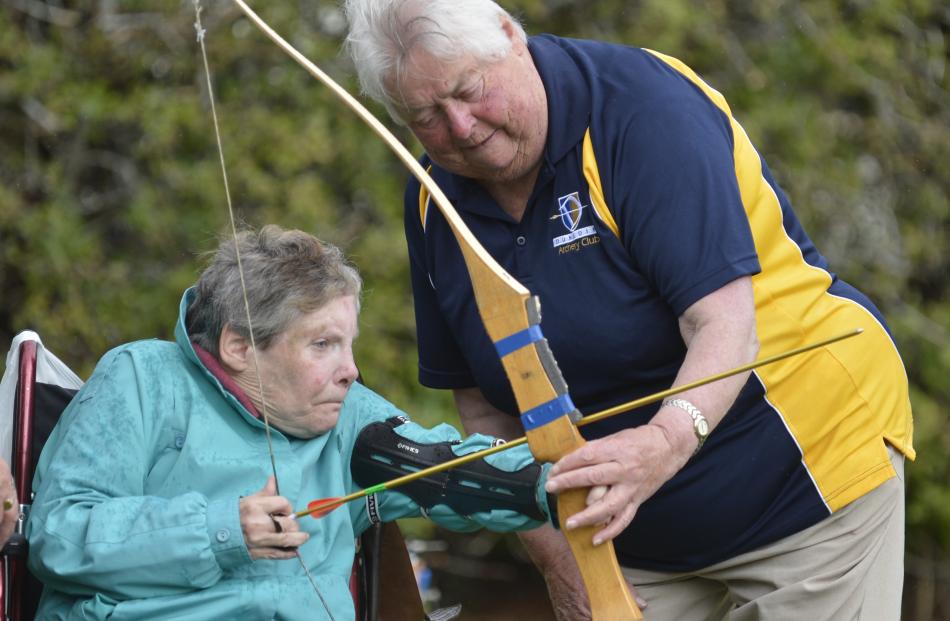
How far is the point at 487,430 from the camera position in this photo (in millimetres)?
2824

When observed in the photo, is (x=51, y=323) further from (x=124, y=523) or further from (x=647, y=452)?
(x=647, y=452)

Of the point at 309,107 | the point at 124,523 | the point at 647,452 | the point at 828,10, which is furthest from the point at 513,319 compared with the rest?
the point at 828,10

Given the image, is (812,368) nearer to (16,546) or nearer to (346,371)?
(346,371)

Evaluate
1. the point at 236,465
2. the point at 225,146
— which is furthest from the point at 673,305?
the point at 225,146

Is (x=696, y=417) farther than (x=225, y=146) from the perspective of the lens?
No

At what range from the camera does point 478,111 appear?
2.27 metres

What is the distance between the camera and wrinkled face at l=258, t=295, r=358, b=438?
2541 mm

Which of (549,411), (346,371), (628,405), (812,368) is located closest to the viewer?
(628,405)

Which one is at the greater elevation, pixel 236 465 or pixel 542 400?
pixel 542 400

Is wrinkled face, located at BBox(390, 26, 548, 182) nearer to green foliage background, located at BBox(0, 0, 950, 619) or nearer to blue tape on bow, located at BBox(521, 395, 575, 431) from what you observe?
blue tape on bow, located at BBox(521, 395, 575, 431)

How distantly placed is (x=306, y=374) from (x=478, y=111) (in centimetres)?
61

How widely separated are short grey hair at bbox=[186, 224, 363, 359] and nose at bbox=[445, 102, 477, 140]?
1.55 feet

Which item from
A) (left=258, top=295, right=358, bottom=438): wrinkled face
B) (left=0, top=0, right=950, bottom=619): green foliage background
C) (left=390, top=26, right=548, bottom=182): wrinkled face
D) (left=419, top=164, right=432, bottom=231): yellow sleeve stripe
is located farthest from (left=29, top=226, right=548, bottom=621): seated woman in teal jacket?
(left=0, top=0, right=950, bottom=619): green foliage background

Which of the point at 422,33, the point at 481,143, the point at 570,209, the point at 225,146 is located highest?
the point at 422,33
